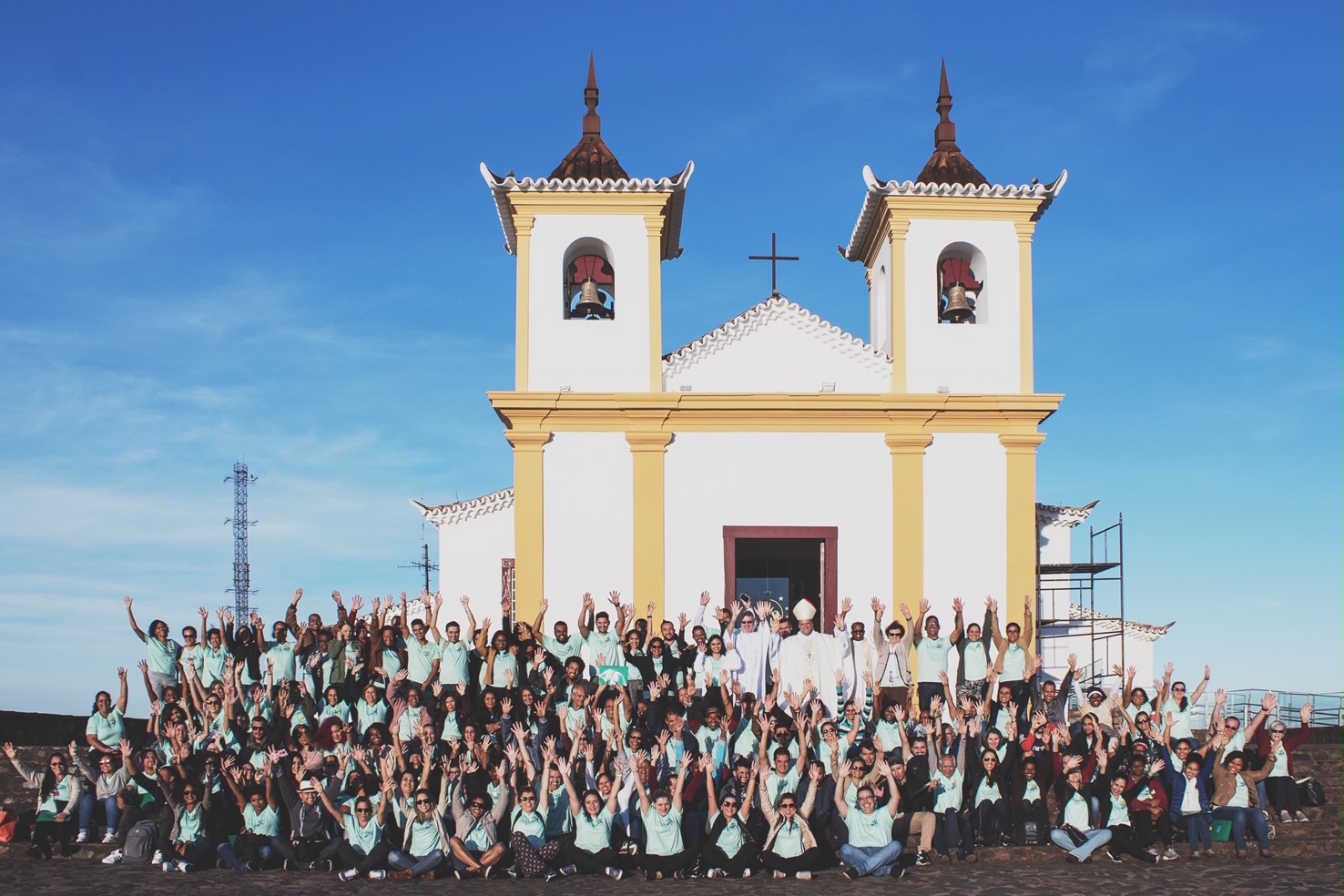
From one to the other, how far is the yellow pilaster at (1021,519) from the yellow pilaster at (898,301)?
5.09 feet

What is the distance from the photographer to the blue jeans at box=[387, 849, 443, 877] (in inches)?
457

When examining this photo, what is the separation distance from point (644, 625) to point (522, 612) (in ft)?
11.1

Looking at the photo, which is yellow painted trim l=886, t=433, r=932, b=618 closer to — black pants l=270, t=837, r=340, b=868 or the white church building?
the white church building

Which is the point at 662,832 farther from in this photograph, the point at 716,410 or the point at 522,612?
the point at 716,410

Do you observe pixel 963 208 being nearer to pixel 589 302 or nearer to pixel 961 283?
pixel 961 283

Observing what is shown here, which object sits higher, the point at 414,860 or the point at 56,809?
the point at 56,809

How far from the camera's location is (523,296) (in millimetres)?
18562

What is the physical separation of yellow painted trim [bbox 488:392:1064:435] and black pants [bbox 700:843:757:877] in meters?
7.44

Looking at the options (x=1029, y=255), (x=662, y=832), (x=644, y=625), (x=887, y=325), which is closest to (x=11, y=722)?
(x=644, y=625)

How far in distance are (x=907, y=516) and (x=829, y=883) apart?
742cm

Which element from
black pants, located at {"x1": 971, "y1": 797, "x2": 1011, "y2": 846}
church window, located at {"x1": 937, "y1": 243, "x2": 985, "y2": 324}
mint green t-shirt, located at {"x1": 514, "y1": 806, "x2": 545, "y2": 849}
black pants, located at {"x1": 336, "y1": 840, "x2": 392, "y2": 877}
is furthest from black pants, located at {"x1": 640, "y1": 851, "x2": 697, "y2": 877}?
church window, located at {"x1": 937, "y1": 243, "x2": 985, "y2": 324}

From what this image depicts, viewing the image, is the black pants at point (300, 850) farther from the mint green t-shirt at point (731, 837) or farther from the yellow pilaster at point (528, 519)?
the yellow pilaster at point (528, 519)

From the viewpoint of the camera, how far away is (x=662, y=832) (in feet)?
38.2

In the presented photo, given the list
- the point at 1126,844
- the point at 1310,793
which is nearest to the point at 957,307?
the point at 1310,793
